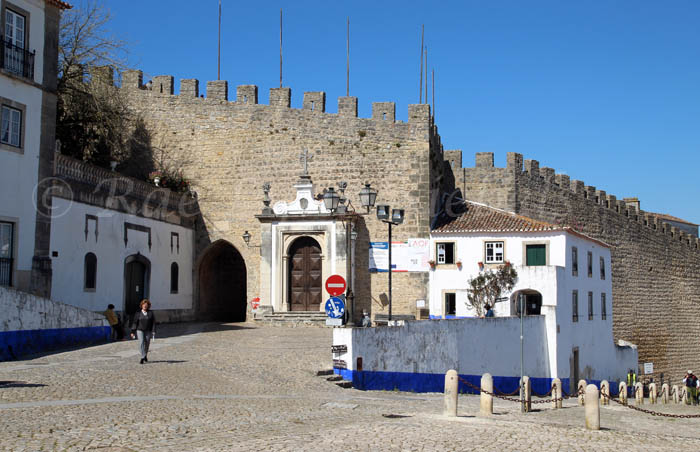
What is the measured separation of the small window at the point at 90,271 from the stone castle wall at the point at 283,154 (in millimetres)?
6708

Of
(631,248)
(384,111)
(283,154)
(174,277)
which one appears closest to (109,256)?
(174,277)

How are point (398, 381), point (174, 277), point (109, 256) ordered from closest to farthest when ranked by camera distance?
1. point (398, 381)
2. point (109, 256)
3. point (174, 277)

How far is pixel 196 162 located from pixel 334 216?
580cm

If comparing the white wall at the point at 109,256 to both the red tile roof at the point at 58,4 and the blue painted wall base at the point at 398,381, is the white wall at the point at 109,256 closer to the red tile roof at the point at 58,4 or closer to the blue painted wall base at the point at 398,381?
the red tile roof at the point at 58,4

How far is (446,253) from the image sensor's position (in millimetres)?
25359

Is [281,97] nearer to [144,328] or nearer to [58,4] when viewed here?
[58,4]

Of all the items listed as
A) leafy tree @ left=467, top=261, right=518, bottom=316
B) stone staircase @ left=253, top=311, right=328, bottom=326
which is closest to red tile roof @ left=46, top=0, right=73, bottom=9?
stone staircase @ left=253, top=311, right=328, bottom=326

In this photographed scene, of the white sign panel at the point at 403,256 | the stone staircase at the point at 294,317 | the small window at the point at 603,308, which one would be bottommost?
the stone staircase at the point at 294,317

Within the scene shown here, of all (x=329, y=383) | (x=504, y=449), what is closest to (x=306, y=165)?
(x=329, y=383)

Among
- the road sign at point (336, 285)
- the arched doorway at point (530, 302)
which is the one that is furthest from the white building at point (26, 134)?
the arched doorway at point (530, 302)

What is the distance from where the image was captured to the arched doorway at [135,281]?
22875 millimetres

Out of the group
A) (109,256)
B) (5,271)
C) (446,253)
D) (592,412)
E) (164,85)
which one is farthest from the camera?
(164,85)

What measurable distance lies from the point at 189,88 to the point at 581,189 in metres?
16.2

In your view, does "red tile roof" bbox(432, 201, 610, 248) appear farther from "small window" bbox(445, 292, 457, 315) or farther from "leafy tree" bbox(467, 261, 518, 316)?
"small window" bbox(445, 292, 457, 315)
